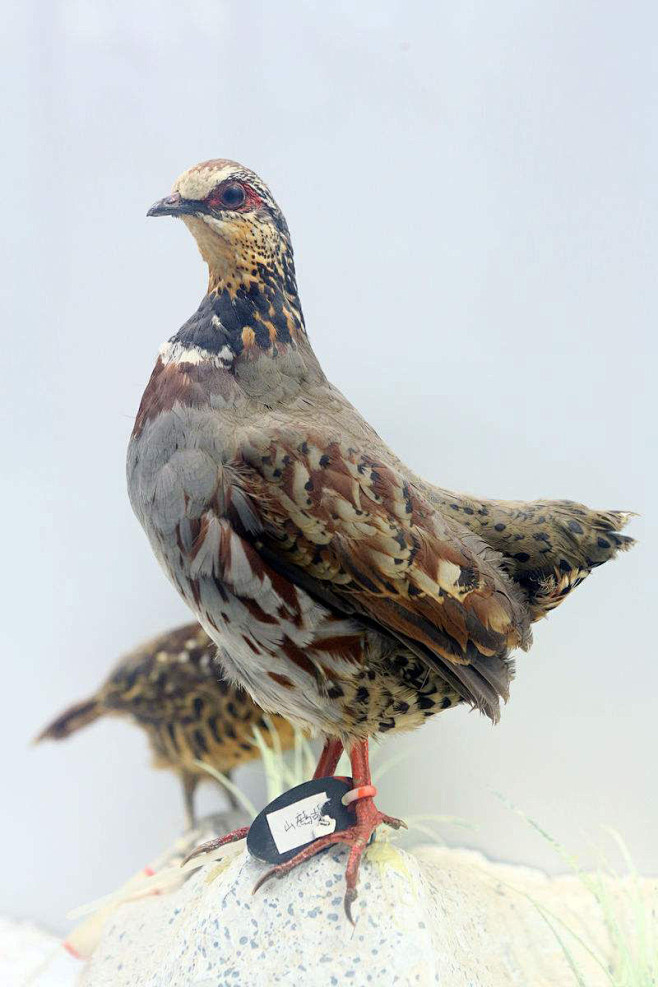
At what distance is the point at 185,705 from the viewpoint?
308 centimetres

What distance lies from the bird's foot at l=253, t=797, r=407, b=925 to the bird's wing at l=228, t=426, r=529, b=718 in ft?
1.22

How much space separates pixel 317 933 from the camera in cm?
178

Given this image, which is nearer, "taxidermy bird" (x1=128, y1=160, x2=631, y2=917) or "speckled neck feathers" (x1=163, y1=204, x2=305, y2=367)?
"taxidermy bird" (x1=128, y1=160, x2=631, y2=917)

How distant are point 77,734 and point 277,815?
214cm

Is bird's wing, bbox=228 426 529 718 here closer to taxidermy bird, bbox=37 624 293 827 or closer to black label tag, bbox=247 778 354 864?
black label tag, bbox=247 778 354 864

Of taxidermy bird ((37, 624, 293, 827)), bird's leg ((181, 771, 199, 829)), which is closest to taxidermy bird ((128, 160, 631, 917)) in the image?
taxidermy bird ((37, 624, 293, 827))

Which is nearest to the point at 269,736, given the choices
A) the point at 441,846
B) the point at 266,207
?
the point at 441,846

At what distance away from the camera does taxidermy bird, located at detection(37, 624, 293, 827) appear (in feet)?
9.94

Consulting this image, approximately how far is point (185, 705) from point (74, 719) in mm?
546

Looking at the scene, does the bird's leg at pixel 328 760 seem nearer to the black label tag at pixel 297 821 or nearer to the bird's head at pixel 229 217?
the black label tag at pixel 297 821

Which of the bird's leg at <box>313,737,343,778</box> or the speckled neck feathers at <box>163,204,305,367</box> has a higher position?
the speckled neck feathers at <box>163,204,305,367</box>

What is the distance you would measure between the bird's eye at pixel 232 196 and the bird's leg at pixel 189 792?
2324 millimetres

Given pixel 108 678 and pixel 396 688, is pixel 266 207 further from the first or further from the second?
pixel 108 678

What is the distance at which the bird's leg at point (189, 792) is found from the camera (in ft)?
10.8
